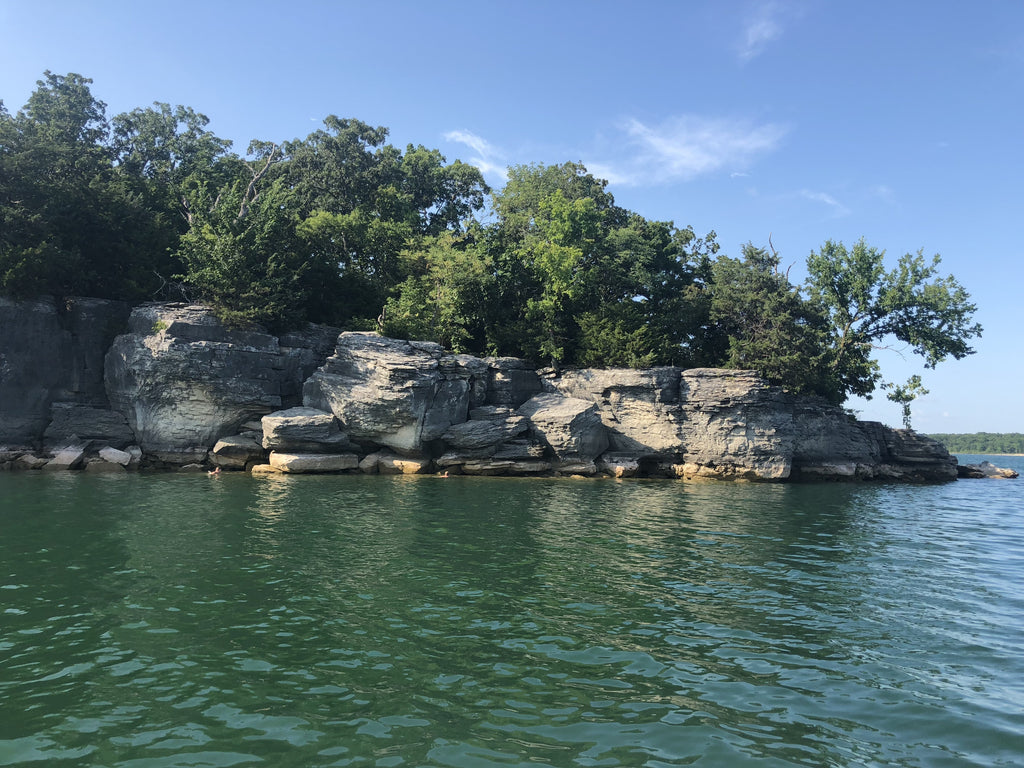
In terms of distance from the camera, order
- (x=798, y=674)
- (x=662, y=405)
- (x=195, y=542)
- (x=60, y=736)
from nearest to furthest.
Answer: (x=60, y=736) < (x=798, y=674) < (x=195, y=542) < (x=662, y=405)

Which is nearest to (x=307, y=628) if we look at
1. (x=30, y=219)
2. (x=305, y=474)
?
(x=305, y=474)

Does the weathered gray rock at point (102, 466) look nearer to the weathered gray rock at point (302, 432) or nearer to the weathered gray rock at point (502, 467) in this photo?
the weathered gray rock at point (302, 432)

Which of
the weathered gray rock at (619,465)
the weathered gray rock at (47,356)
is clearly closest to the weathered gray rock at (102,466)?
the weathered gray rock at (47,356)

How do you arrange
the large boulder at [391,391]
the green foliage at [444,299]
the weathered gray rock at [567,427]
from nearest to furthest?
the large boulder at [391,391], the weathered gray rock at [567,427], the green foliage at [444,299]

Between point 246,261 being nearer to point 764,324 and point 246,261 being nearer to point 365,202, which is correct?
point 365,202

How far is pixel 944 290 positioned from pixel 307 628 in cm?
→ 4567

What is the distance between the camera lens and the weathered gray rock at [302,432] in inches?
1124

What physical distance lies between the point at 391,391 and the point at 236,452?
8590 mm

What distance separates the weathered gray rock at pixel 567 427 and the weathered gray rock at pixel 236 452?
1419 centimetres

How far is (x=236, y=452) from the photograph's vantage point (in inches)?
1176

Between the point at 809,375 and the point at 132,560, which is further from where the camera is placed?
the point at 809,375

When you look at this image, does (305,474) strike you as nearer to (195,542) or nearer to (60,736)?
(195,542)

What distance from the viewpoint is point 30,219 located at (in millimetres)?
28062

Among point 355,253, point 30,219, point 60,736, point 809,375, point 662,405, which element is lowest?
point 60,736
